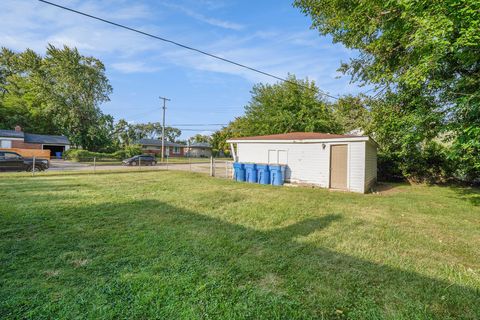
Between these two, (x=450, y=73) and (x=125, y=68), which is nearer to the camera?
(x=450, y=73)

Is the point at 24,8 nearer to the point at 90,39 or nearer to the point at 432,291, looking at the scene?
the point at 90,39

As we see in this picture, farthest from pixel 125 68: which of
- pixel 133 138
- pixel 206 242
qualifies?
pixel 133 138

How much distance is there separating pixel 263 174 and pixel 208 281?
30.1 feet

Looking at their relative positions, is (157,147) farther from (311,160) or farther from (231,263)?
(231,263)

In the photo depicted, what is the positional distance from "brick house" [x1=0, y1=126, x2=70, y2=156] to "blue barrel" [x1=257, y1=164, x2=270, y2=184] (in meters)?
32.6

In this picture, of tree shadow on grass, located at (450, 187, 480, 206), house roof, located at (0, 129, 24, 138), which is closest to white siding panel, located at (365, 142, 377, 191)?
tree shadow on grass, located at (450, 187, 480, 206)

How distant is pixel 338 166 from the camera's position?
33.8ft

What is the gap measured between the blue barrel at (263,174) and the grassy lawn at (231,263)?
5.47 metres

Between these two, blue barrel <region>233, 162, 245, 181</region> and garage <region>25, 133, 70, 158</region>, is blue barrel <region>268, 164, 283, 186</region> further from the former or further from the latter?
garage <region>25, 133, 70, 158</region>

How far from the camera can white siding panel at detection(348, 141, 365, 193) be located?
9.56 meters

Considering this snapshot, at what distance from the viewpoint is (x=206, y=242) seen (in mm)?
3789

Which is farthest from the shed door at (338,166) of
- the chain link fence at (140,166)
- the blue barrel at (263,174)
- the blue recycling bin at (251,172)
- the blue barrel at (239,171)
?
the chain link fence at (140,166)

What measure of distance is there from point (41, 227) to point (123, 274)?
2.78m

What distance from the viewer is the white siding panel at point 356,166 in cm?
956
